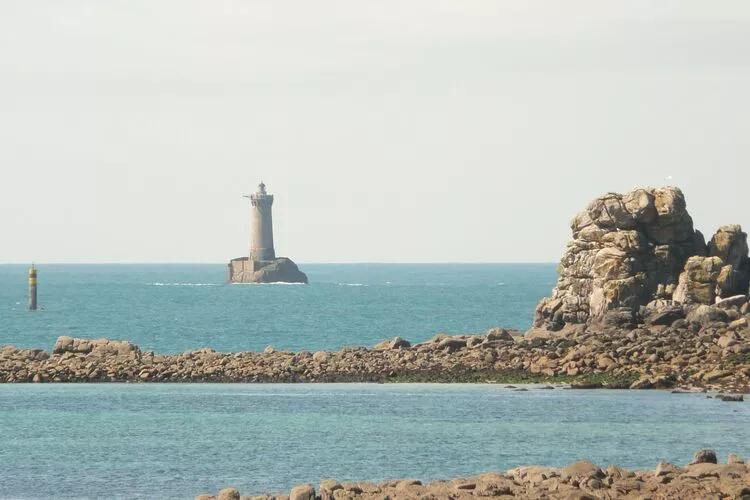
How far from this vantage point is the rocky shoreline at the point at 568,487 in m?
29.1

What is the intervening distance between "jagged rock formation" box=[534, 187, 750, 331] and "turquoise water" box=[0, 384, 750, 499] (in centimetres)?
1669

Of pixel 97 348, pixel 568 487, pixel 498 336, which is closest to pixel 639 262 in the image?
pixel 498 336

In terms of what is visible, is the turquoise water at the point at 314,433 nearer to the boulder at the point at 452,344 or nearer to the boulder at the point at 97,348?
the boulder at the point at 97,348

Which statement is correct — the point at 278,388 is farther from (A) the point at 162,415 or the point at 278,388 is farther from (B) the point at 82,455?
(B) the point at 82,455

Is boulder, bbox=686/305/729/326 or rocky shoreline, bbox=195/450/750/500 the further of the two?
boulder, bbox=686/305/729/326

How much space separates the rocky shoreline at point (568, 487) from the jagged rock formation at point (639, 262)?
3942 centimetres

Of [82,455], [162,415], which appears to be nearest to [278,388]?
[162,415]

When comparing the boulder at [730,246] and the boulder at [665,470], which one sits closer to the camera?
the boulder at [665,470]

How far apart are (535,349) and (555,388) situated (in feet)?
27.2

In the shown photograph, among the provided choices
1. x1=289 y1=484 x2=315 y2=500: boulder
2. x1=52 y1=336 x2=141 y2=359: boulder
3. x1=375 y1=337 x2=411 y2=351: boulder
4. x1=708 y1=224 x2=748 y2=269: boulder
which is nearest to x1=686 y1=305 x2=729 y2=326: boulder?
x1=708 y1=224 x2=748 y2=269: boulder

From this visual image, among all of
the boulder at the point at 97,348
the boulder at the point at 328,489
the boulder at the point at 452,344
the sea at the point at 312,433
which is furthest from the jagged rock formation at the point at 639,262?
the boulder at the point at 328,489

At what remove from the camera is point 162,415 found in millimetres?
50062

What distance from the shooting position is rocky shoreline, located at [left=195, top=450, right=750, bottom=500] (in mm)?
29050

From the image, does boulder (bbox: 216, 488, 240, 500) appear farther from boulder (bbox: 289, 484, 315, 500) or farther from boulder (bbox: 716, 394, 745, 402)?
boulder (bbox: 716, 394, 745, 402)
